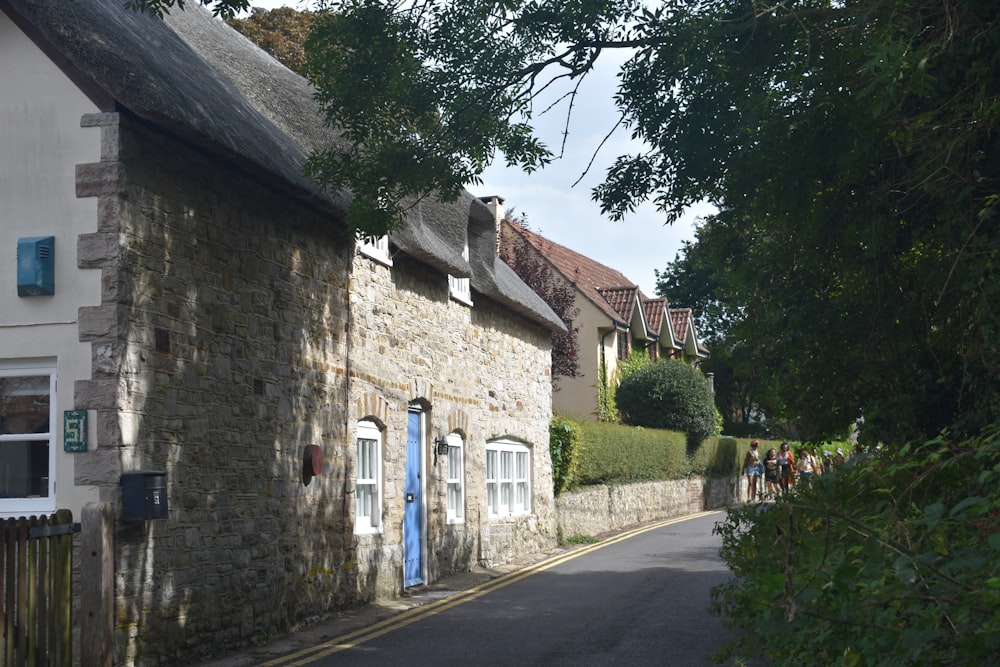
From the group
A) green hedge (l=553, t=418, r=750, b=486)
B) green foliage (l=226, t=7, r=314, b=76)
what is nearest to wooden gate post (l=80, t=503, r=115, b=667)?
green hedge (l=553, t=418, r=750, b=486)

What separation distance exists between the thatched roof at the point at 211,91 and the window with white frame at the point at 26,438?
2.40 meters

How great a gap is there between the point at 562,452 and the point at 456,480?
19.2 ft

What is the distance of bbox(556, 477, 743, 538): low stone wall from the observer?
23.2m

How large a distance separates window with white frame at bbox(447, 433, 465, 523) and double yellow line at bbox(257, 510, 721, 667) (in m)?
1.25

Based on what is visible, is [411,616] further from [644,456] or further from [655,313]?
[655,313]

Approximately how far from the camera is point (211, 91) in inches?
434

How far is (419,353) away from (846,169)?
25.9ft

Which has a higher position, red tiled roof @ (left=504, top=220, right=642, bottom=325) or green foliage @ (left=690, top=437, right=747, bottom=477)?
red tiled roof @ (left=504, top=220, right=642, bottom=325)

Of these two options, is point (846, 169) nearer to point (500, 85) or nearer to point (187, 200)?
point (500, 85)

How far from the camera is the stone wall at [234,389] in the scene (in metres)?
9.03

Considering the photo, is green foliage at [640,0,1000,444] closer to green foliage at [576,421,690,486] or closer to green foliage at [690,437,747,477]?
green foliage at [576,421,690,486]

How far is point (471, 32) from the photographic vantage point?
10516 millimetres

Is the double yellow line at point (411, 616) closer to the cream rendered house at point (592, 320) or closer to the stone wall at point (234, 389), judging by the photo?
the stone wall at point (234, 389)

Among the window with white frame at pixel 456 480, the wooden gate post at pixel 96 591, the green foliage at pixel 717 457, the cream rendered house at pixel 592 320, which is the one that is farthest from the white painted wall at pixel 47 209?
the green foliage at pixel 717 457
